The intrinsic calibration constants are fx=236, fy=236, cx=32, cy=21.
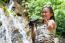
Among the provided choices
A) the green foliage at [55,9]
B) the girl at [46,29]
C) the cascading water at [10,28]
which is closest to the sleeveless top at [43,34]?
the girl at [46,29]

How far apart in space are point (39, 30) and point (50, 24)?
7.6 inches

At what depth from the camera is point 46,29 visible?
2.90 metres

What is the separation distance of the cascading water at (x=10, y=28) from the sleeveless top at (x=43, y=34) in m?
1.89

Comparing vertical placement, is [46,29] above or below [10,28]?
above

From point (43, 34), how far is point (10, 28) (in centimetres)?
225

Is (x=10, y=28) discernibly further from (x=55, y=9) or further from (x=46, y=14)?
(x=46, y=14)

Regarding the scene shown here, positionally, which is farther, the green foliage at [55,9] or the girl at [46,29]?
the green foliage at [55,9]

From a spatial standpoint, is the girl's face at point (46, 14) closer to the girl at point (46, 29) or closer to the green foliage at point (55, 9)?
the girl at point (46, 29)

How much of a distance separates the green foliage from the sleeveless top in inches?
84.9

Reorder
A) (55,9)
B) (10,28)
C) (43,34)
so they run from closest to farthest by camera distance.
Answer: (43,34)
(10,28)
(55,9)

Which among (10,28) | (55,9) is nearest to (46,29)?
(10,28)

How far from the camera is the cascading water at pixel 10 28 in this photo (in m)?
4.75

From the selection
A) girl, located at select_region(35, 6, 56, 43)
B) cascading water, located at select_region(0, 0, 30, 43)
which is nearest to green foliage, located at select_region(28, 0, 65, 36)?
cascading water, located at select_region(0, 0, 30, 43)

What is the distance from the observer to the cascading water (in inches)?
187
